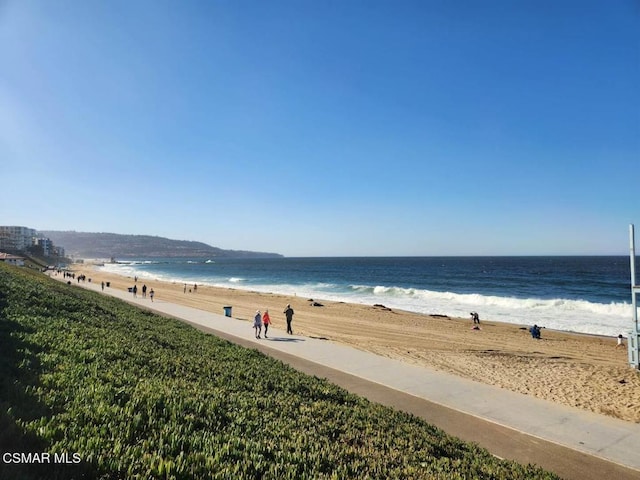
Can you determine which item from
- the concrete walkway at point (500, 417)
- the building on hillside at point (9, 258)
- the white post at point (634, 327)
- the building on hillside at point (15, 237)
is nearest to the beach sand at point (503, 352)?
the white post at point (634, 327)

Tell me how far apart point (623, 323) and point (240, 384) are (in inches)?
1232

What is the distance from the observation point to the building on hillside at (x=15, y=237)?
421ft

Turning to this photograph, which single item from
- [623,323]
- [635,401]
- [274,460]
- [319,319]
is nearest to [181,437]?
[274,460]

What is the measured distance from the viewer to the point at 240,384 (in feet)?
21.7

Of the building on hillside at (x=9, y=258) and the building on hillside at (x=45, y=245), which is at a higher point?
the building on hillside at (x=45, y=245)

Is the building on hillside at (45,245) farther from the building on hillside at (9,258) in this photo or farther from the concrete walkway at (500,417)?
the concrete walkway at (500,417)

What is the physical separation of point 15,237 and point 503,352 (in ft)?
550

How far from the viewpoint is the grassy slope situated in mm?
3232

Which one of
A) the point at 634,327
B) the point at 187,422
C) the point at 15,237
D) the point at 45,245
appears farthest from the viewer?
the point at 45,245

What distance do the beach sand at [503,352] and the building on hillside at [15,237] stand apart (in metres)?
137

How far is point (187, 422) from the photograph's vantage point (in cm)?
425

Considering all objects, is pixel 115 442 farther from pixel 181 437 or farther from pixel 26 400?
pixel 26 400

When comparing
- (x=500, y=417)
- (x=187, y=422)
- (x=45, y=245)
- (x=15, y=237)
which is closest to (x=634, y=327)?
(x=500, y=417)

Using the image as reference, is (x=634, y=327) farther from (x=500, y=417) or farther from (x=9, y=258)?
(x=9, y=258)
